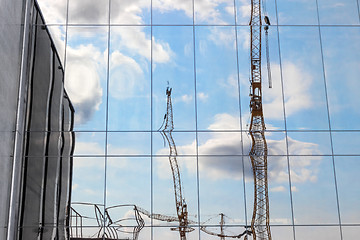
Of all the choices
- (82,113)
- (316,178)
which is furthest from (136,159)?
(316,178)

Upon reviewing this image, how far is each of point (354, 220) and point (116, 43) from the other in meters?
13.1

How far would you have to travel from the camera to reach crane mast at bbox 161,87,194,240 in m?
20.2

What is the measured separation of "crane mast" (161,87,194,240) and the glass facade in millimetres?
199

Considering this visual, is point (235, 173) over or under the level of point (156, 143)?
under

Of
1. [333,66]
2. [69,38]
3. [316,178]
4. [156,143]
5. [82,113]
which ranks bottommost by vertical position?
[316,178]

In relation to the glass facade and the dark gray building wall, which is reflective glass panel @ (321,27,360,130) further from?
the dark gray building wall

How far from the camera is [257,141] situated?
70.1 ft

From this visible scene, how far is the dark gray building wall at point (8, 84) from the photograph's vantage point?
19984 millimetres

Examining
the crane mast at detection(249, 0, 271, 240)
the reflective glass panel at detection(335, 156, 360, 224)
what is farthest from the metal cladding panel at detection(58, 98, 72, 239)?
the reflective glass panel at detection(335, 156, 360, 224)

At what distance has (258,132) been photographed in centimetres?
2141

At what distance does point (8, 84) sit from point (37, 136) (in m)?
2.63

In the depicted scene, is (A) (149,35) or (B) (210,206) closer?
(B) (210,206)

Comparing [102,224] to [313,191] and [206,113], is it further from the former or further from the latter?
[313,191]

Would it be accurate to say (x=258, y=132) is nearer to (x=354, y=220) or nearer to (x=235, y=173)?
(x=235, y=173)
